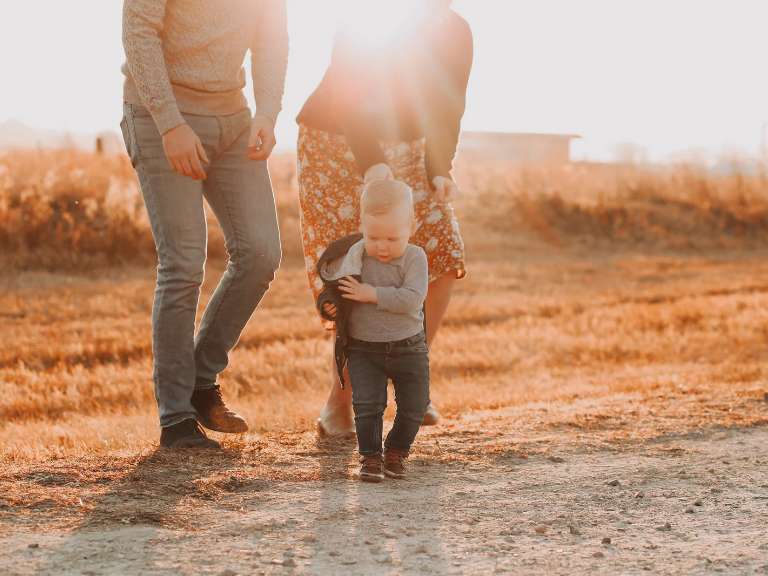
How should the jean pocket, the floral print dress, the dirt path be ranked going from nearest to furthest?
the dirt path
the jean pocket
the floral print dress

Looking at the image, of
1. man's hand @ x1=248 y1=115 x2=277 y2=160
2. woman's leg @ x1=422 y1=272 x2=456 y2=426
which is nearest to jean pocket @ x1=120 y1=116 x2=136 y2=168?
man's hand @ x1=248 y1=115 x2=277 y2=160

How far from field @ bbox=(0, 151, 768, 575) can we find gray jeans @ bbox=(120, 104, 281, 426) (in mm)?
383

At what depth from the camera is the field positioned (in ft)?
9.88

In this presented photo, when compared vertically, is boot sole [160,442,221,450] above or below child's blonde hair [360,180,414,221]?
below

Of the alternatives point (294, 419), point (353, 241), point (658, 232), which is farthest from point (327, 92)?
point (658, 232)

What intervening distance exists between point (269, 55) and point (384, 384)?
4.70 feet

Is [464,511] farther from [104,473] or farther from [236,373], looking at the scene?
[236,373]

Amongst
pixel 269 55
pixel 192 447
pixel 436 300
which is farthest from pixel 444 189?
pixel 192 447

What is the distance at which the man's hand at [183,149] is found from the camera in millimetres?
3898

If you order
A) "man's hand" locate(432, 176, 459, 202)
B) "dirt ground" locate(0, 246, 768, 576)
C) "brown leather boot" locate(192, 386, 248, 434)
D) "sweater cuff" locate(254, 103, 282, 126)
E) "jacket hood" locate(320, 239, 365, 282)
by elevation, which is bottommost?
"dirt ground" locate(0, 246, 768, 576)

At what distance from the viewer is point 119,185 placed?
13.6m

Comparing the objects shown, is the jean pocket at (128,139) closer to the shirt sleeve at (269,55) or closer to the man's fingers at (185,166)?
the man's fingers at (185,166)

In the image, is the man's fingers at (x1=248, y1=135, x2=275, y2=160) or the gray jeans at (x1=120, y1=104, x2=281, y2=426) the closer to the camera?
the gray jeans at (x1=120, y1=104, x2=281, y2=426)

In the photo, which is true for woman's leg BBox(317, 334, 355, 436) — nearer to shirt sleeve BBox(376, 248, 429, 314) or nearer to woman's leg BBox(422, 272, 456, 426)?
woman's leg BBox(422, 272, 456, 426)
